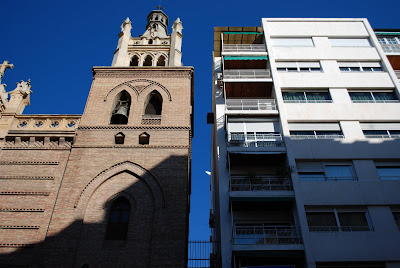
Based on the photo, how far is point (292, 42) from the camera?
19516 millimetres

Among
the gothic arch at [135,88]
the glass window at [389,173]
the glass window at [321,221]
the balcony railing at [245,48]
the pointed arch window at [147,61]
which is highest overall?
the balcony railing at [245,48]

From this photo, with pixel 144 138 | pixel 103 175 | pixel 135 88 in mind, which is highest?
pixel 135 88

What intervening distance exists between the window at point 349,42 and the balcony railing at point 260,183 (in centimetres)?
1007

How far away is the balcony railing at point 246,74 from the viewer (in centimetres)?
1750

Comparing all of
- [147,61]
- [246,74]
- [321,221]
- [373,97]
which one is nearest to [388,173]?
[321,221]

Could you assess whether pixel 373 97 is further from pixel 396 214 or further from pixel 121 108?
pixel 121 108

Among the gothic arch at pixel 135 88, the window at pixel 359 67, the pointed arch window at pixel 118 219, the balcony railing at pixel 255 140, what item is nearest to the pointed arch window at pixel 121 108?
the gothic arch at pixel 135 88

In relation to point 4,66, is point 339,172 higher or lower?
lower

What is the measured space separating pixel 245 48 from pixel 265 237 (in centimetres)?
1166

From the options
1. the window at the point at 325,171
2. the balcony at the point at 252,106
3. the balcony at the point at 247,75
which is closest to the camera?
the window at the point at 325,171

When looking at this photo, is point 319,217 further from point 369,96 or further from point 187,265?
point 369,96

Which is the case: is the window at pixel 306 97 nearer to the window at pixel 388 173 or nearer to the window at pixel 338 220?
the window at pixel 388 173

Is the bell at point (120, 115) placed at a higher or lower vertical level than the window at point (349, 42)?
lower

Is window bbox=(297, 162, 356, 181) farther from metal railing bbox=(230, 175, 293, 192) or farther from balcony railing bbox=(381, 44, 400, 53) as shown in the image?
balcony railing bbox=(381, 44, 400, 53)
